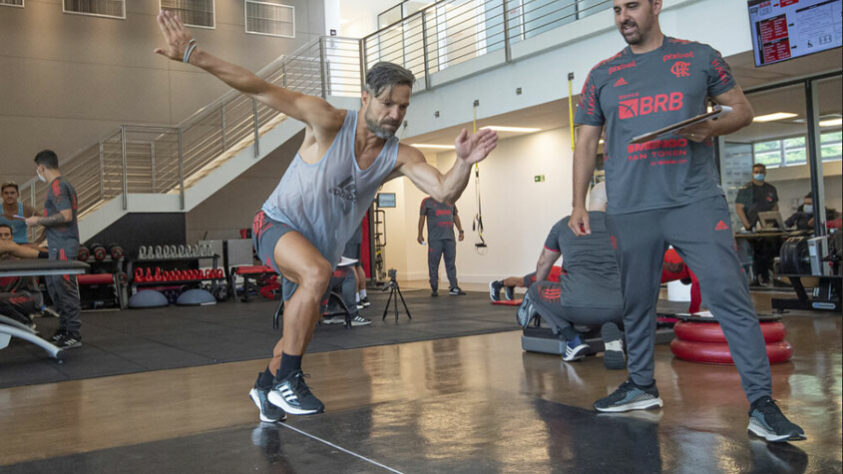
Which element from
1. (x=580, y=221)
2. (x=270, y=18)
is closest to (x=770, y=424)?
(x=580, y=221)

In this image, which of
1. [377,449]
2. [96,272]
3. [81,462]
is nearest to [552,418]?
[377,449]

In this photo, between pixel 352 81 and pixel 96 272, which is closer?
pixel 96 272

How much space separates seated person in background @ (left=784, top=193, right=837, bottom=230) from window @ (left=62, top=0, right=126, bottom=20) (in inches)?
421

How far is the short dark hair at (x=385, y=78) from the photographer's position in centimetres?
278

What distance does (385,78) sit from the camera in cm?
278

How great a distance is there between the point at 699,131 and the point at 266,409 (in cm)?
194

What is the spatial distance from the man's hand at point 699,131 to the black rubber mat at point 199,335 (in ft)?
10.5

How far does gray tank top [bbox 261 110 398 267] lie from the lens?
2879 mm

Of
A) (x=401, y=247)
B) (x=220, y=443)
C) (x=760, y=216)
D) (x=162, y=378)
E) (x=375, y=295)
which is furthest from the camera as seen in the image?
(x=401, y=247)

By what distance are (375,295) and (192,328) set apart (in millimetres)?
4070

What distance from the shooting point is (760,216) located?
945 centimetres

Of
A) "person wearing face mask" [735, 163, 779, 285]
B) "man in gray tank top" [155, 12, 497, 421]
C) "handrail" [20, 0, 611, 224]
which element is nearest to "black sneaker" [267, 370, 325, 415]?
"man in gray tank top" [155, 12, 497, 421]

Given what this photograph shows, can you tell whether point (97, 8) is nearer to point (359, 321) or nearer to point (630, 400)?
point (359, 321)

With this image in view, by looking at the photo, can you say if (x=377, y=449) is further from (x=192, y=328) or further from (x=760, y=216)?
(x=760, y=216)
